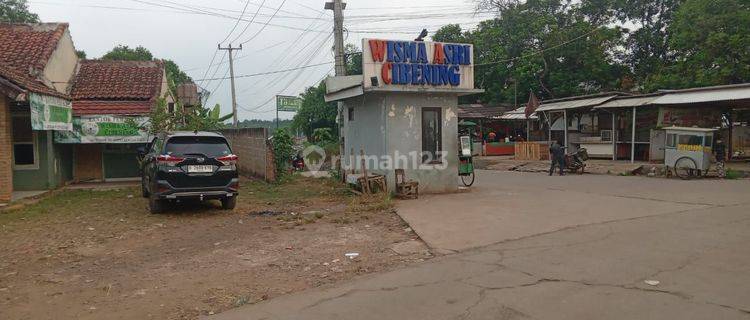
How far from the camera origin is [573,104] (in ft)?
77.7

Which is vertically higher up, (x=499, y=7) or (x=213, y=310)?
(x=499, y=7)

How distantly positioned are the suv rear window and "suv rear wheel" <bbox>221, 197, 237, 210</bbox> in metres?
1.11

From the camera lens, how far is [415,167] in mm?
12938

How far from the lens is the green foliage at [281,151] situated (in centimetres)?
1727

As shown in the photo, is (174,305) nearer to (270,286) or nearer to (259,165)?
(270,286)

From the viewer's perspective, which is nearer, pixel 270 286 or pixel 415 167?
pixel 270 286

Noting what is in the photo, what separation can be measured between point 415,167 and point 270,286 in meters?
7.71

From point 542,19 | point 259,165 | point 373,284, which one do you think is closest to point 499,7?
point 542,19

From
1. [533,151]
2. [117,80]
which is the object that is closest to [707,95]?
[533,151]

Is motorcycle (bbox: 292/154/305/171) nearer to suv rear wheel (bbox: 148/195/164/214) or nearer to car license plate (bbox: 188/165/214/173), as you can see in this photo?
suv rear wheel (bbox: 148/195/164/214)

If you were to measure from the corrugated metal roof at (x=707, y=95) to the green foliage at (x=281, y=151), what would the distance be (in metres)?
14.0

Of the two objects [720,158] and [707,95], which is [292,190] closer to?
[720,158]

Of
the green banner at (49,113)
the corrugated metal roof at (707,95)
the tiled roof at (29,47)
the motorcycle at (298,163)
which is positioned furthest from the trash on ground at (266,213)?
the corrugated metal roof at (707,95)

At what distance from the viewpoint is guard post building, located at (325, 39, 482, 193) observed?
12.3 meters
